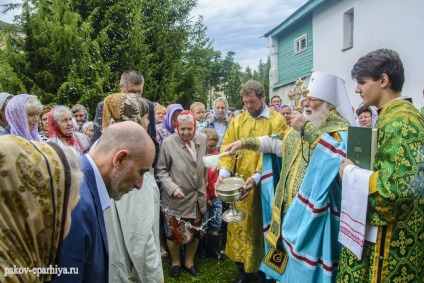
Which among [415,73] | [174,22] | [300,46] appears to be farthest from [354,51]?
[174,22]

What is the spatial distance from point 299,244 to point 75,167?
216 cm

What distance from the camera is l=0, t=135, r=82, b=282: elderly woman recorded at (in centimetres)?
88

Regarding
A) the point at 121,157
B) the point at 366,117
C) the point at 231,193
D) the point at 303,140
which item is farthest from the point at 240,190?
the point at 366,117

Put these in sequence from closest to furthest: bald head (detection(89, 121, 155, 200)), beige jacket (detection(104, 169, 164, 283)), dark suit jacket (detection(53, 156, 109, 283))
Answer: dark suit jacket (detection(53, 156, 109, 283)) → bald head (detection(89, 121, 155, 200)) → beige jacket (detection(104, 169, 164, 283))

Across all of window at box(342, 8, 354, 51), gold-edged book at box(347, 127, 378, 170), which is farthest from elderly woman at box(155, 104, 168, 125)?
window at box(342, 8, 354, 51)

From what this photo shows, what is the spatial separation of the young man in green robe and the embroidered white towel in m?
0.02

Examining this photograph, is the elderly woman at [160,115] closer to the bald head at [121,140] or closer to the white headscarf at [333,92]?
the white headscarf at [333,92]

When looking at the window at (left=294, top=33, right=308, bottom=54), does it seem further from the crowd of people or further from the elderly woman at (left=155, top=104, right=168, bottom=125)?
the crowd of people

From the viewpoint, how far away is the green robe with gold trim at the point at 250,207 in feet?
13.4

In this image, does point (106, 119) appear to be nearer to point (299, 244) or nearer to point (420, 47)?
point (299, 244)

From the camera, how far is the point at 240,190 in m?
3.55

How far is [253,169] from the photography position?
13.6 ft

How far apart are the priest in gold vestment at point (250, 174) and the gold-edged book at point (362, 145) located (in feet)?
5.73

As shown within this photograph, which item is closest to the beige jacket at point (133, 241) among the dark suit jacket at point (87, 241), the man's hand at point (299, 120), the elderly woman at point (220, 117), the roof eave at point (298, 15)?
the dark suit jacket at point (87, 241)
